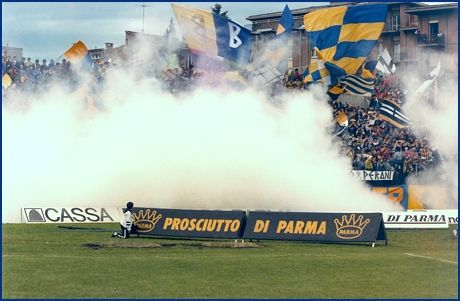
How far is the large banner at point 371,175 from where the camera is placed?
124 ft

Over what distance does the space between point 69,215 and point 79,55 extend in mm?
9247

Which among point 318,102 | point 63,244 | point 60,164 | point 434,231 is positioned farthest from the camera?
point 318,102

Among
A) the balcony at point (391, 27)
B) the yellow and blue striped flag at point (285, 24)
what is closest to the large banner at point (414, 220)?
the yellow and blue striped flag at point (285, 24)

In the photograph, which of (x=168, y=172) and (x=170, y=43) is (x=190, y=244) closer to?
(x=168, y=172)

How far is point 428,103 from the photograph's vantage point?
A: 44.5m

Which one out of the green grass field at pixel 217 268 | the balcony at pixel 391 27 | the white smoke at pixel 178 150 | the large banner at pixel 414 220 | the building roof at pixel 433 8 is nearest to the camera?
the green grass field at pixel 217 268

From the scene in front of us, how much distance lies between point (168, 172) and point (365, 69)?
16.8 metres

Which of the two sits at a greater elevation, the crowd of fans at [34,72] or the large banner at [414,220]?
the crowd of fans at [34,72]

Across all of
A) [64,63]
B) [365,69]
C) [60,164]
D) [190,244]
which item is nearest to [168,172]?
[60,164]

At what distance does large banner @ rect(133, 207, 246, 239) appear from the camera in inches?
956

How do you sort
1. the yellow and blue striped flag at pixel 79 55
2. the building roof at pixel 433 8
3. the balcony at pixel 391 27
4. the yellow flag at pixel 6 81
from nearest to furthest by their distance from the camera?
1. the yellow flag at pixel 6 81
2. the yellow and blue striped flag at pixel 79 55
3. the building roof at pixel 433 8
4. the balcony at pixel 391 27

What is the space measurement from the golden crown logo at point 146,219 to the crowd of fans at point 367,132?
12.3m

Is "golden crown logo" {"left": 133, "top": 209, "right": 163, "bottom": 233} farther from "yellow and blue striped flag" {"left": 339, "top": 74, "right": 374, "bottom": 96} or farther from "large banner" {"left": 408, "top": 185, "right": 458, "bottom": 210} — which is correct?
"large banner" {"left": 408, "top": 185, "right": 458, "bottom": 210}

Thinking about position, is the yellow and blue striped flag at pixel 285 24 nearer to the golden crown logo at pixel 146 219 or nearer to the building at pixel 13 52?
the building at pixel 13 52
